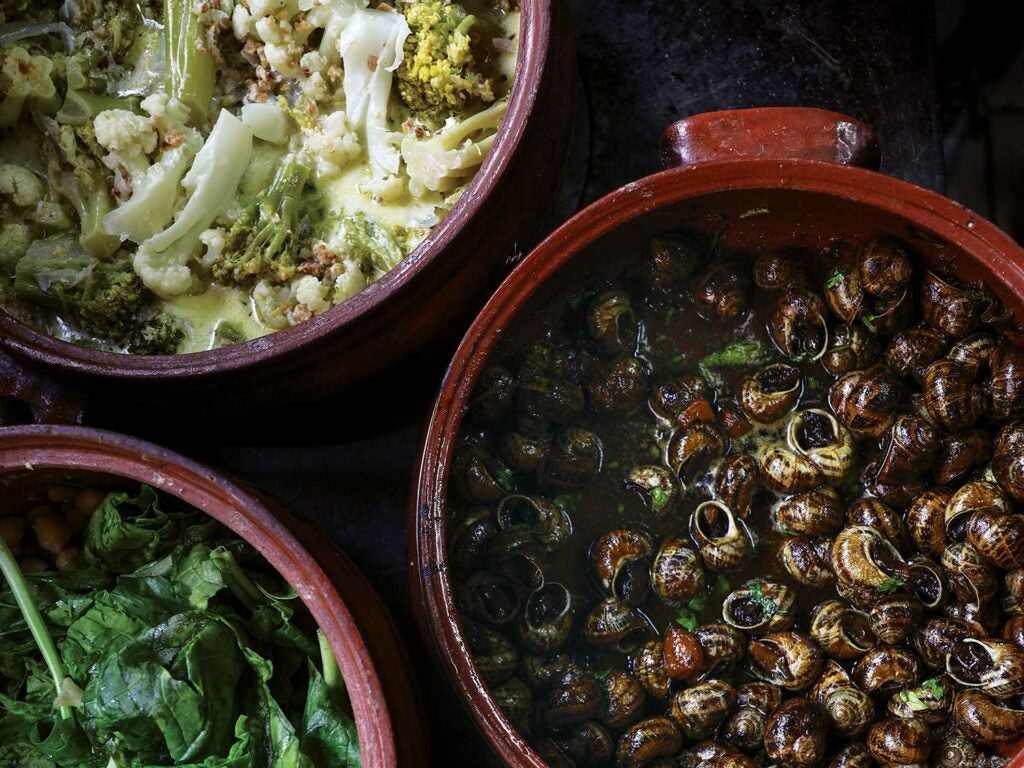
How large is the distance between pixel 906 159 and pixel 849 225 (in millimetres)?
689

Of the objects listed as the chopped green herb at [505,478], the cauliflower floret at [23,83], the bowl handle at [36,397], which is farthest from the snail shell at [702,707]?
the cauliflower floret at [23,83]

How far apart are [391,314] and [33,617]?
833 mm

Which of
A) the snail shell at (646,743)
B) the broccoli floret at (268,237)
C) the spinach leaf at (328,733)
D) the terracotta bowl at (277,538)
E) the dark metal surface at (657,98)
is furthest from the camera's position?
the dark metal surface at (657,98)

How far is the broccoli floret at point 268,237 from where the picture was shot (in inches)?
81.5

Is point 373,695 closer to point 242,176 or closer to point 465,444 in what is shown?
point 465,444

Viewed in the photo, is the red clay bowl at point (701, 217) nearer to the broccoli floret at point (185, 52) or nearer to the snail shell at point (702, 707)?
the snail shell at point (702, 707)

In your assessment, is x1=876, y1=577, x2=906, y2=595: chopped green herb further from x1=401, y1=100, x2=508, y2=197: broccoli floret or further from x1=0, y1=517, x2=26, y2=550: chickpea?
x1=0, y1=517, x2=26, y2=550: chickpea

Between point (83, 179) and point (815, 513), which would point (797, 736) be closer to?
point (815, 513)

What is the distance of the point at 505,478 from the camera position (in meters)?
2.00

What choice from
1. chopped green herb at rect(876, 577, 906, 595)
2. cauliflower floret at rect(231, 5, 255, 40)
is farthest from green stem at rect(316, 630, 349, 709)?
cauliflower floret at rect(231, 5, 255, 40)

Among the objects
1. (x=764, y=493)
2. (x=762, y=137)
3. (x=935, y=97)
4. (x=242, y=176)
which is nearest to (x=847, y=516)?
(x=764, y=493)

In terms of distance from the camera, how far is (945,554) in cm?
191

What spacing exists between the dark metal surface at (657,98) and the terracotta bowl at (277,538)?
0.71 meters

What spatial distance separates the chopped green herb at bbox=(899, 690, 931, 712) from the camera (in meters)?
1.86
